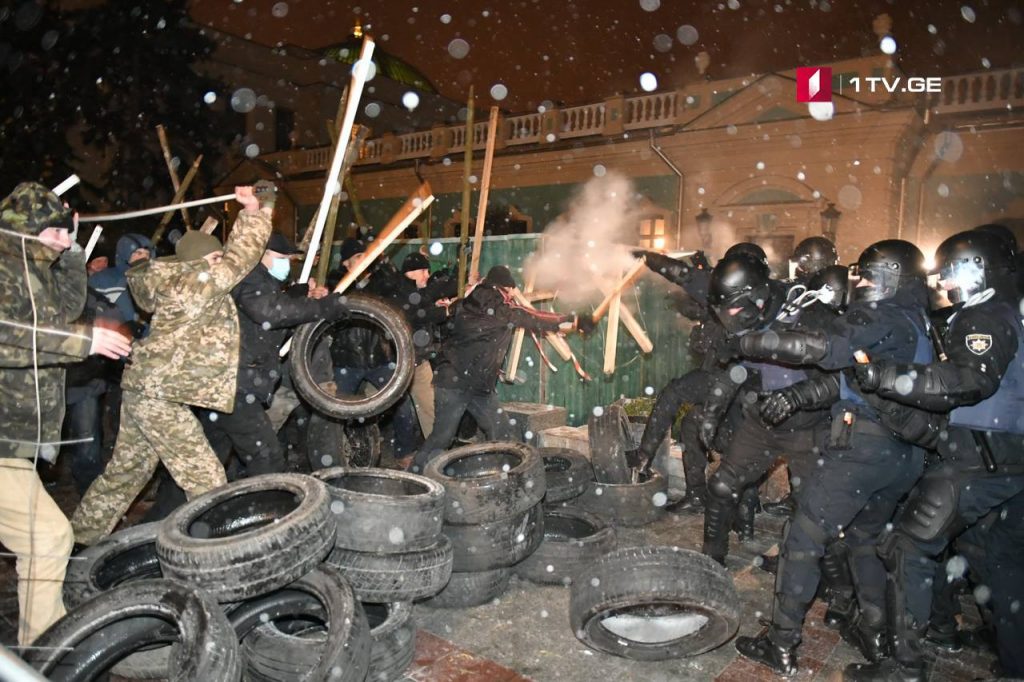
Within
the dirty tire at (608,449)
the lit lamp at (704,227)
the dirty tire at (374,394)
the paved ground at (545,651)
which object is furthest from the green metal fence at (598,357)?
the lit lamp at (704,227)

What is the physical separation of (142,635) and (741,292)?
4.03 metres

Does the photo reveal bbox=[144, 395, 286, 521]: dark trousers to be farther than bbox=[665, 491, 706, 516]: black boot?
No

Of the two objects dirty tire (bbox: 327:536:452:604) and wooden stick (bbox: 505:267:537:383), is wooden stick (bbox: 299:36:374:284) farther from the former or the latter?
wooden stick (bbox: 505:267:537:383)

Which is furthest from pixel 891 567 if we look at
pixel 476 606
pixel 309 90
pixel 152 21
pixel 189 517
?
pixel 309 90

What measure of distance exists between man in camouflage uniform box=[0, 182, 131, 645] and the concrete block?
5043 mm

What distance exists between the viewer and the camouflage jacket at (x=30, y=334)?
3.45 m

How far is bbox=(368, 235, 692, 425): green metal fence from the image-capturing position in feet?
31.2

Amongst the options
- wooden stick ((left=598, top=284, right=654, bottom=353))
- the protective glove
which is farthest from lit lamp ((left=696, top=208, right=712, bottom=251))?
the protective glove

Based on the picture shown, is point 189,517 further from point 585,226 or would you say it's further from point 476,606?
point 585,226

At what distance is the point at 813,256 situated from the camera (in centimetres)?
658

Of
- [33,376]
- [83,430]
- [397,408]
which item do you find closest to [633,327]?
[397,408]

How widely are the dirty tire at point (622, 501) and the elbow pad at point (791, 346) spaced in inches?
98.1

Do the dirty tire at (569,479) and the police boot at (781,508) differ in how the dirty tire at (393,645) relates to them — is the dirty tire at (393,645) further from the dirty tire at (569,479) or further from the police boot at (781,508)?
the police boot at (781,508)

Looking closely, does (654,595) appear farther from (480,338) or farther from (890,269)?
(480,338)
